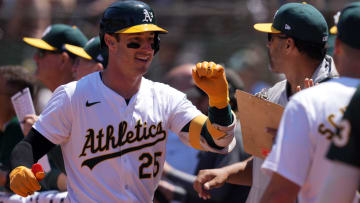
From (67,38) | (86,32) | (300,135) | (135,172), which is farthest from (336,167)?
(86,32)

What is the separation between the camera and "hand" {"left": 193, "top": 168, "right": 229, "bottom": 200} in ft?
15.1

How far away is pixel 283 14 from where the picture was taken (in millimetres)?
4621

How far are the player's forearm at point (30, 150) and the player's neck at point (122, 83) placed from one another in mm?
547

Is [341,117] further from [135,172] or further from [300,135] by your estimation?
[135,172]

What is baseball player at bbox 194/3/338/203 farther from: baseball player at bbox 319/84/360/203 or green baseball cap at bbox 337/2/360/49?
baseball player at bbox 319/84/360/203

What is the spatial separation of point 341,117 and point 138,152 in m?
1.64

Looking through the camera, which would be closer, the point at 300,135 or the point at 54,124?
the point at 300,135

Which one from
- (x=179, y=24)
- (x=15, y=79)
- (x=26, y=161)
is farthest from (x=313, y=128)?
(x=179, y=24)

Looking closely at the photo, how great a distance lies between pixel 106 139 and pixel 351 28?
1.80 m

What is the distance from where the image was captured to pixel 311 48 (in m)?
4.56

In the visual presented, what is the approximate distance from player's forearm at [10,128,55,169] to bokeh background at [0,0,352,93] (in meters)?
8.01

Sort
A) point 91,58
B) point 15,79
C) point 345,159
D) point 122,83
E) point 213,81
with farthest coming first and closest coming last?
point 15,79 → point 91,58 → point 122,83 → point 213,81 → point 345,159

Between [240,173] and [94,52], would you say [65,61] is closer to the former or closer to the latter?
[94,52]

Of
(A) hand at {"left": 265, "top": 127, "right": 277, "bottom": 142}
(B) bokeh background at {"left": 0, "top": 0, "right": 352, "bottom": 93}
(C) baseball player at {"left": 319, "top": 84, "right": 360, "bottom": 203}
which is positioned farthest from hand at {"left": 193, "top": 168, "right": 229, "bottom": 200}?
(B) bokeh background at {"left": 0, "top": 0, "right": 352, "bottom": 93}
